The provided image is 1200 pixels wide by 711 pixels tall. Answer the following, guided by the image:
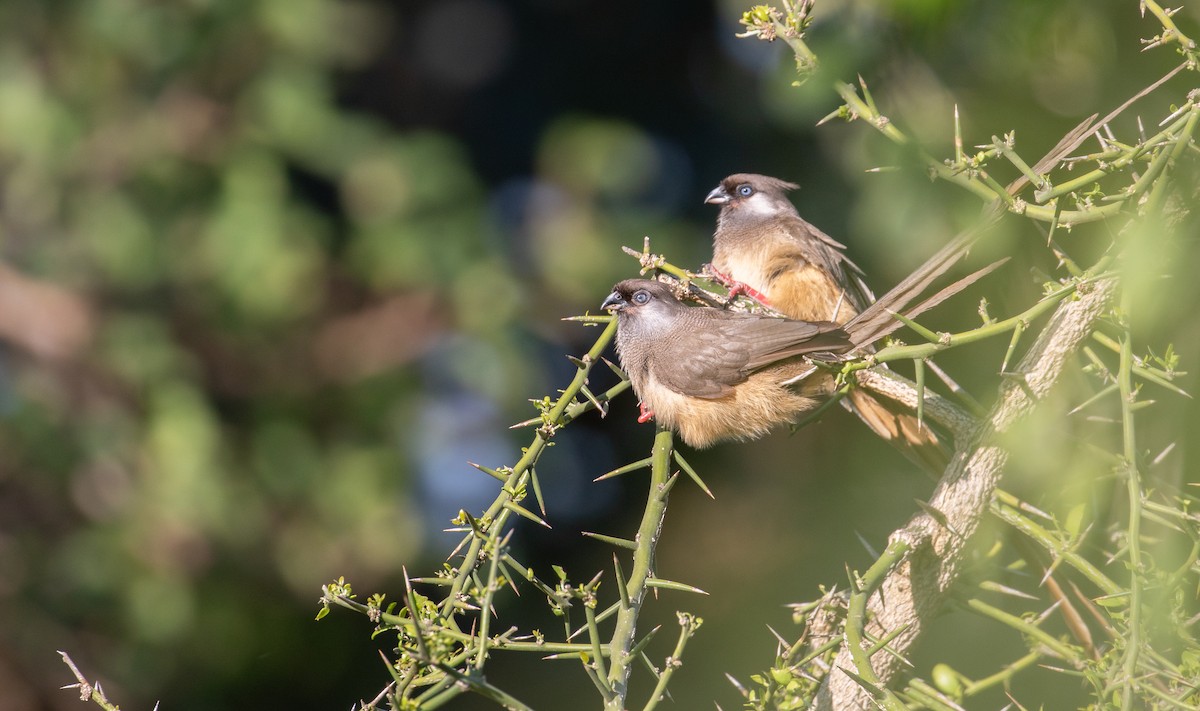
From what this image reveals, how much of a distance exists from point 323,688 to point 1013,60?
589 cm

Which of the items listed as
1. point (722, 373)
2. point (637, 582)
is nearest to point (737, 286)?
point (722, 373)

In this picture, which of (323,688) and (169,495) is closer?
(169,495)

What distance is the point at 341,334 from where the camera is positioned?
23.9ft

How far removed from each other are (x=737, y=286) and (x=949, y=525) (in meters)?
1.88

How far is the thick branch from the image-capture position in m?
2.48

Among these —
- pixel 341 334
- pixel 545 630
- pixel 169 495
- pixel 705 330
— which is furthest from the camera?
pixel 545 630

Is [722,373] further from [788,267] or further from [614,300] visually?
[788,267]

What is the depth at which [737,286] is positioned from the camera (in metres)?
4.25

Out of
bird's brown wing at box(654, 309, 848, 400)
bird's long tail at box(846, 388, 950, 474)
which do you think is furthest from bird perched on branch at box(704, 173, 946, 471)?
bird's long tail at box(846, 388, 950, 474)

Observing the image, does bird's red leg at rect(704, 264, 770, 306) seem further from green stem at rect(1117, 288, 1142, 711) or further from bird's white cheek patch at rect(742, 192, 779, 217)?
green stem at rect(1117, 288, 1142, 711)

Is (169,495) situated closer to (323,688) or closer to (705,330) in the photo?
(323,688)

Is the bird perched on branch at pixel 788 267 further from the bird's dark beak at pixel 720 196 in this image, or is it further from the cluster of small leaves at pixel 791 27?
the cluster of small leaves at pixel 791 27

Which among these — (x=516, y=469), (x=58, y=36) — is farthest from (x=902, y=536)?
(x=58, y=36)

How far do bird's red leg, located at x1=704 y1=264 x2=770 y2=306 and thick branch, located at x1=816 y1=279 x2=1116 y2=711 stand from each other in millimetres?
1600
